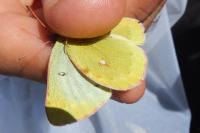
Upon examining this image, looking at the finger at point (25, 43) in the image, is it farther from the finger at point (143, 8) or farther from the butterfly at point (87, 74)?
the finger at point (143, 8)

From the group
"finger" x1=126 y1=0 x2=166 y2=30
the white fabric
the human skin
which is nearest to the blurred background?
the white fabric

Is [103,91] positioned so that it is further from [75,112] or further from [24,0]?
[24,0]

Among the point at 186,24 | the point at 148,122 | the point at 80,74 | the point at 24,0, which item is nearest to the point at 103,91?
the point at 80,74

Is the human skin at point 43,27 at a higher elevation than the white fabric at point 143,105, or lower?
Result: higher

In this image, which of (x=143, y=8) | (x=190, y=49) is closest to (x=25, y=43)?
(x=143, y=8)

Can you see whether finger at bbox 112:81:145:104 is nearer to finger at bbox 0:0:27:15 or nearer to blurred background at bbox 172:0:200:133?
finger at bbox 0:0:27:15

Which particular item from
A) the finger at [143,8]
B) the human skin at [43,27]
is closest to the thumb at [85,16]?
the human skin at [43,27]
